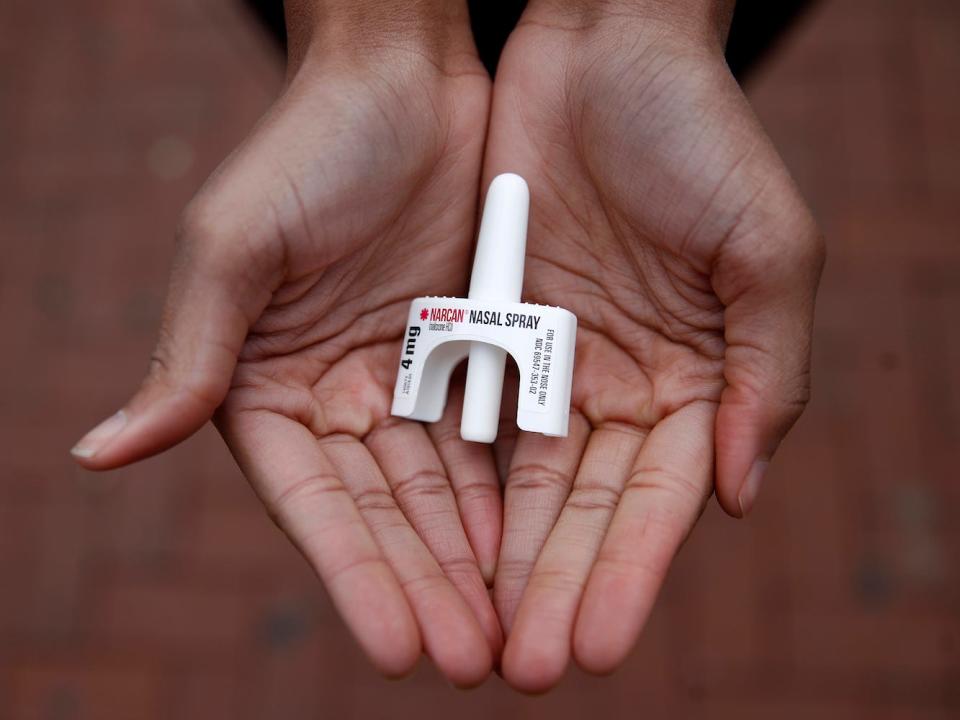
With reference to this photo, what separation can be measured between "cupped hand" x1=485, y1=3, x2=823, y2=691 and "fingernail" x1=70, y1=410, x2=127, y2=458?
95 cm

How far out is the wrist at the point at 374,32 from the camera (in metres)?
2.72

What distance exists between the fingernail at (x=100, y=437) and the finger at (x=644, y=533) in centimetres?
113

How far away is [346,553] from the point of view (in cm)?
209

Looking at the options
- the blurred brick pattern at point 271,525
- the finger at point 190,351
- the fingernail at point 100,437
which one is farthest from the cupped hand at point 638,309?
the blurred brick pattern at point 271,525

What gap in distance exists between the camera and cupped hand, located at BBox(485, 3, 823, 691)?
2.14 metres

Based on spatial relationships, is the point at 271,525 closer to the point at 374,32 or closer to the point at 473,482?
the point at 473,482

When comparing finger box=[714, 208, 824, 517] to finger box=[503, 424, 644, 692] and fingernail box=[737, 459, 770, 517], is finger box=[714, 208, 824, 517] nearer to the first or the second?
fingernail box=[737, 459, 770, 517]

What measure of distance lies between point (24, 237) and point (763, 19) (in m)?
3.49

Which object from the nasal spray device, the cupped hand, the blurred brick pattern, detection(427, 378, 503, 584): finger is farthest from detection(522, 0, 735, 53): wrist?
the blurred brick pattern

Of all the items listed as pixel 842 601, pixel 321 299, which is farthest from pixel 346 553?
pixel 842 601

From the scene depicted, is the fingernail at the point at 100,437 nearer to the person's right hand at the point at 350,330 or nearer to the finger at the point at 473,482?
the person's right hand at the point at 350,330

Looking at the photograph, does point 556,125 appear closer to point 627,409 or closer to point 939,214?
point 627,409

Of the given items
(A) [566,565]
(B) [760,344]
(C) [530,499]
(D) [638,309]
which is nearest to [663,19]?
(D) [638,309]

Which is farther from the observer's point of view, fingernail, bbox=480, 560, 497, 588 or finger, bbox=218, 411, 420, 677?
fingernail, bbox=480, 560, 497, 588
